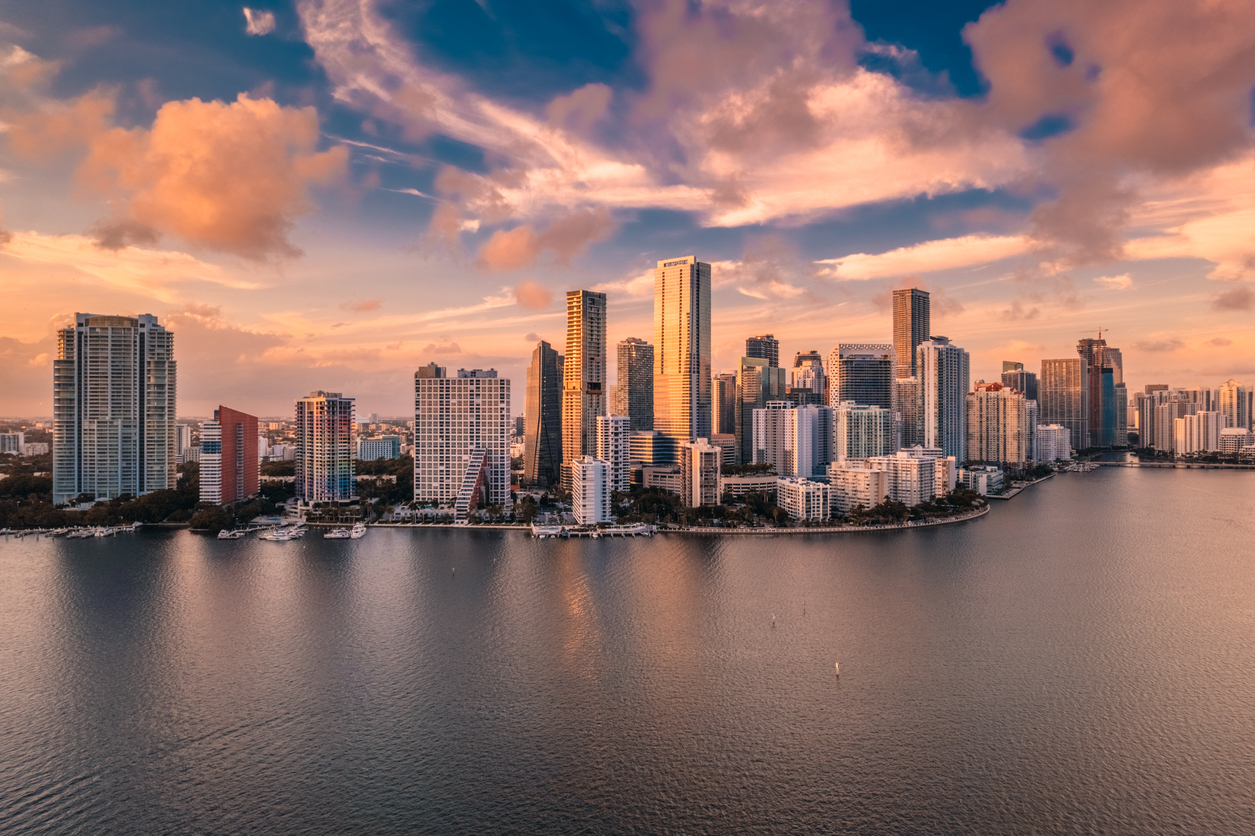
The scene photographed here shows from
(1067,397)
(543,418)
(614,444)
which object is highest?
(1067,397)

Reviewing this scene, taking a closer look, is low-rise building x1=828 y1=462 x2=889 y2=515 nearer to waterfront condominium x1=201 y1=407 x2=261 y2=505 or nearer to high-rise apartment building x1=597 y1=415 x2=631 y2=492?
high-rise apartment building x1=597 y1=415 x2=631 y2=492

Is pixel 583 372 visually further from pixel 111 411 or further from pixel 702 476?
pixel 111 411

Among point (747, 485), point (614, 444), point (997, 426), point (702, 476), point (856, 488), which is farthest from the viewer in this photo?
point (997, 426)

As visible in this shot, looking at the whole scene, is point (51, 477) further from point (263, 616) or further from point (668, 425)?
point (668, 425)

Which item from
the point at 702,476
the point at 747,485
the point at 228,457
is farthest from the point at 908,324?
the point at 228,457

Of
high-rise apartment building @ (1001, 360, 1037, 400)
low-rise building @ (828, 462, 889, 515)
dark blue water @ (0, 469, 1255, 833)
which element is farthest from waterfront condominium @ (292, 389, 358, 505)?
high-rise apartment building @ (1001, 360, 1037, 400)

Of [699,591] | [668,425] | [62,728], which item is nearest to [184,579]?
[62,728]
